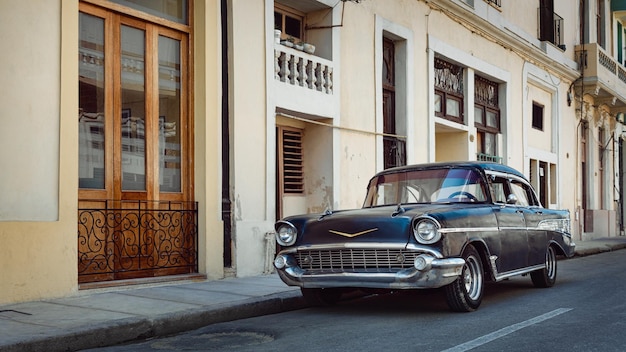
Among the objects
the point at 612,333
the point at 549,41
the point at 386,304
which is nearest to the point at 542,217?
the point at 386,304

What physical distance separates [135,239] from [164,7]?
3303 mm

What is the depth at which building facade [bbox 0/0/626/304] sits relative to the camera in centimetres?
868

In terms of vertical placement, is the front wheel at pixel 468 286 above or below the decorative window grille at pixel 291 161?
below

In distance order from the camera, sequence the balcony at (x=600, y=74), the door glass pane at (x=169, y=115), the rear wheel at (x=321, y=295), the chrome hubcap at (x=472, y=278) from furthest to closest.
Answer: the balcony at (x=600, y=74)
the door glass pane at (x=169, y=115)
the rear wheel at (x=321, y=295)
the chrome hubcap at (x=472, y=278)

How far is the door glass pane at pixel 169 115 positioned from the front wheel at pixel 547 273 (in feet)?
16.6

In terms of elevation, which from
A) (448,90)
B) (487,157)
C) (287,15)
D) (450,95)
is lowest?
(487,157)

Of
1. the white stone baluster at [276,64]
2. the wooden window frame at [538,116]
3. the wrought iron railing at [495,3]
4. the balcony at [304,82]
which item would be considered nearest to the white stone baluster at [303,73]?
the balcony at [304,82]

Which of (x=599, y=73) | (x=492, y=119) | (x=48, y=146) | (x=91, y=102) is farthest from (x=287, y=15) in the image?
(x=599, y=73)

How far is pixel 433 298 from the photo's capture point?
30.5 ft

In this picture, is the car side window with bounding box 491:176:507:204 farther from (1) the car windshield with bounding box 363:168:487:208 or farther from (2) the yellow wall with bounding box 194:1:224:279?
(2) the yellow wall with bounding box 194:1:224:279

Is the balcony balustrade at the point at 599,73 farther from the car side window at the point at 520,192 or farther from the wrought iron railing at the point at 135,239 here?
the wrought iron railing at the point at 135,239

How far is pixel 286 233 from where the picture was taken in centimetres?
833

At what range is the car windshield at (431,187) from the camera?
8938 millimetres

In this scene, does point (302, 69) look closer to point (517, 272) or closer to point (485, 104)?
point (517, 272)
